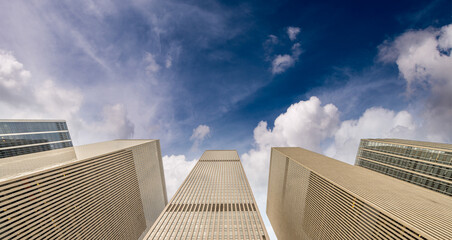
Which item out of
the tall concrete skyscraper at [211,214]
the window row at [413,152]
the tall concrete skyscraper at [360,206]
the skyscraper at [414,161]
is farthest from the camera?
the window row at [413,152]

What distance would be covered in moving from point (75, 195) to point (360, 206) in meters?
111

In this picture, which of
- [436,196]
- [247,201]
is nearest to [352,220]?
[436,196]

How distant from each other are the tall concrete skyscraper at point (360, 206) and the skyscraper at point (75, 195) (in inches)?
4216

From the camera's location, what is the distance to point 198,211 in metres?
68.0

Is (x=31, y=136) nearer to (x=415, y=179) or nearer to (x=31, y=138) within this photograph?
(x=31, y=138)

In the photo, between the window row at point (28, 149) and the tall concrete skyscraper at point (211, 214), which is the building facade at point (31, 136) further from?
the tall concrete skyscraper at point (211, 214)

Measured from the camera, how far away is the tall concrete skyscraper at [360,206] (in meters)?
35.8

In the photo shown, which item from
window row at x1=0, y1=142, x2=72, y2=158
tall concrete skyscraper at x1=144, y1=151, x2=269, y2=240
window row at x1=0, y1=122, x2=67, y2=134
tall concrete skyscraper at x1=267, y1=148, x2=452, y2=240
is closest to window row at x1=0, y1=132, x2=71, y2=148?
A: window row at x1=0, y1=142, x2=72, y2=158

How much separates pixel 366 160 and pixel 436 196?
62.3 meters

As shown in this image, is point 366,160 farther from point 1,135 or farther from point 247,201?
point 1,135

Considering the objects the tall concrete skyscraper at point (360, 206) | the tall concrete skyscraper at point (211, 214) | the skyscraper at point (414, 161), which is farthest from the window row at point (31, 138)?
the skyscraper at point (414, 161)

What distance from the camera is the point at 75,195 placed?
55.6 meters

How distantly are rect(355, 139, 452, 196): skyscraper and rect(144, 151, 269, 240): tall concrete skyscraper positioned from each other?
3288 inches

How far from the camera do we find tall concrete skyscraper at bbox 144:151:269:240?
53.5 meters
